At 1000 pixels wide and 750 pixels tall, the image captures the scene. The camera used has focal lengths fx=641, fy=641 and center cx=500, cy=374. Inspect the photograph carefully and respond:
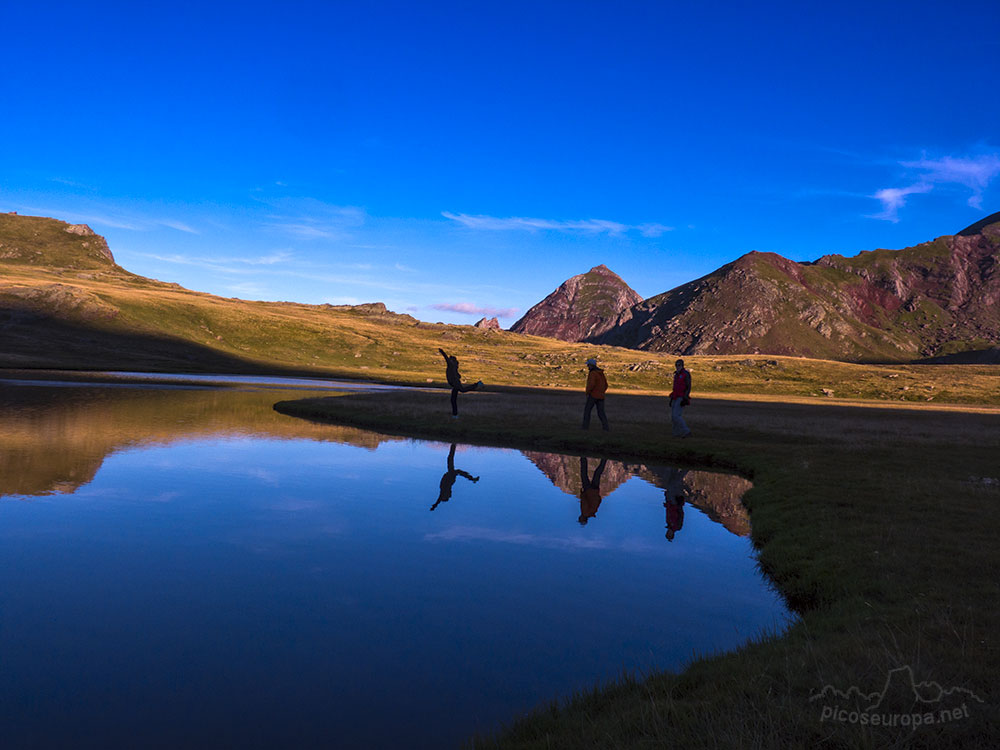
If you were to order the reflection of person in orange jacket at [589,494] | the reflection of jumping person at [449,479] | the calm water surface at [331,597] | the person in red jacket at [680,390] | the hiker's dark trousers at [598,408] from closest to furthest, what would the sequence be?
the calm water surface at [331,597]
the reflection of person in orange jacket at [589,494]
the reflection of jumping person at [449,479]
the person in red jacket at [680,390]
the hiker's dark trousers at [598,408]

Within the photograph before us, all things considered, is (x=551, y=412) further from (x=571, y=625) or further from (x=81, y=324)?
(x=81, y=324)

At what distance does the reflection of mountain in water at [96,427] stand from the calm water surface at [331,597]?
0.33 meters

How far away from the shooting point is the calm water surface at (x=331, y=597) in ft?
22.9

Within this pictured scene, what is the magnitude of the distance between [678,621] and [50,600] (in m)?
9.52

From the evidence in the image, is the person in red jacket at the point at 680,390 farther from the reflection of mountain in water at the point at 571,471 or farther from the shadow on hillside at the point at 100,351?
the shadow on hillside at the point at 100,351

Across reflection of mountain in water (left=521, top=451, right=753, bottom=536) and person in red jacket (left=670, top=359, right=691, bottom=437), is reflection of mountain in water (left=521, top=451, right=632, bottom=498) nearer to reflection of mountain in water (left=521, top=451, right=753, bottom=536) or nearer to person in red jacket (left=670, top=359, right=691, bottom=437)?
reflection of mountain in water (left=521, top=451, right=753, bottom=536)

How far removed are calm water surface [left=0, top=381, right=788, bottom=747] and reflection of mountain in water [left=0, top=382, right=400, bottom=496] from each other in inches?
12.9

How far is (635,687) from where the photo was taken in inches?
285

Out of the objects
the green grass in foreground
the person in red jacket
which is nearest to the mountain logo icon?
the green grass in foreground

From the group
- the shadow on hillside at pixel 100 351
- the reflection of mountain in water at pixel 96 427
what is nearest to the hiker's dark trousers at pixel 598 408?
the reflection of mountain in water at pixel 96 427

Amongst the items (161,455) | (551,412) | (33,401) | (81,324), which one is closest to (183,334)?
(81,324)

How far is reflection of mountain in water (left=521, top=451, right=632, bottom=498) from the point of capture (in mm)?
21388

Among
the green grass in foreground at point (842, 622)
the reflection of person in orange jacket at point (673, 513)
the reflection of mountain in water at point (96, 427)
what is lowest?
the reflection of mountain in water at point (96, 427)

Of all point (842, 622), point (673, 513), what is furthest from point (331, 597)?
point (673, 513)
